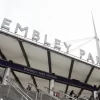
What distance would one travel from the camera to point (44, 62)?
19.3m

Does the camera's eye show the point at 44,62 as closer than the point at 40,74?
Yes

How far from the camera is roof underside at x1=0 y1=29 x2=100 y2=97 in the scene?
1688 centimetres

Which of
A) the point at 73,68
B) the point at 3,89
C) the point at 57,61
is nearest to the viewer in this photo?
the point at 3,89

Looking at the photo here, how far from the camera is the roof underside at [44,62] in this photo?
55.4 ft

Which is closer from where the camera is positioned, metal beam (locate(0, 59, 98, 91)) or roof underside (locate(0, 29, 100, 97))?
roof underside (locate(0, 29, 100, 97))

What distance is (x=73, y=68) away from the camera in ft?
66.4

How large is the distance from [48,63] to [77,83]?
209 inches

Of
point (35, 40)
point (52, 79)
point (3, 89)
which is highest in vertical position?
point (35, 40)

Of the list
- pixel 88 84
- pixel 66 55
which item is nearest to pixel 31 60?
pixel 66 55

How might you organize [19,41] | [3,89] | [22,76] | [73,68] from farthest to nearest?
[22,76], [73,68], [19,41], [3,89]

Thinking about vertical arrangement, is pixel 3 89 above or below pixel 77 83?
below

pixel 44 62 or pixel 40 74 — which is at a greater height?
pixel 44 62

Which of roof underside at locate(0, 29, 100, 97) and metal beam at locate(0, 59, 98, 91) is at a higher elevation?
roof underside at locate(0, 29, 100, 97)

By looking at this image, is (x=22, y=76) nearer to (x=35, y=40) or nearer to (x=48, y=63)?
(x=48, y=63)
